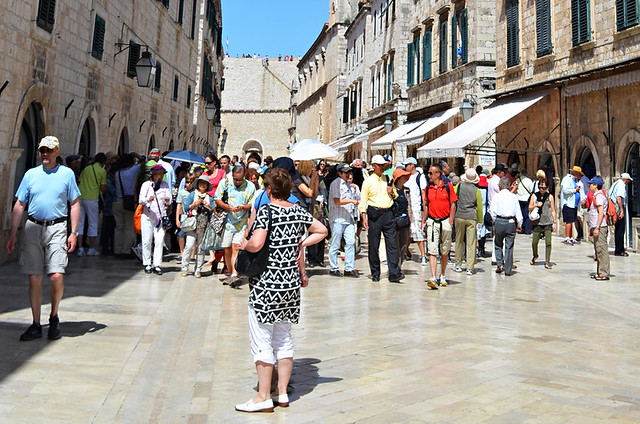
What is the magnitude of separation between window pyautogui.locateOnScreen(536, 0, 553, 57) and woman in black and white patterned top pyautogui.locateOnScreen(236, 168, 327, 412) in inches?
609

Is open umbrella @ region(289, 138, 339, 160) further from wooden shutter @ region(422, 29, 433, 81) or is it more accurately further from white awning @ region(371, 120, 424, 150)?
wooden shutter @ region(422, 29, 433, 81)

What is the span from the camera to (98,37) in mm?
13906

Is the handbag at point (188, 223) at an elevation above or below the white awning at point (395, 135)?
below

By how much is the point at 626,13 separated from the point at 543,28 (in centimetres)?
375

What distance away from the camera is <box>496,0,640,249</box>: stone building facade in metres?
14.6

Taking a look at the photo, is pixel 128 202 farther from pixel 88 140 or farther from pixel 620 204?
pixel 620 204

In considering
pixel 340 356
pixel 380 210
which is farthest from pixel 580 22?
pixel 340 356

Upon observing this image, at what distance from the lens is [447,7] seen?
77.3 feet

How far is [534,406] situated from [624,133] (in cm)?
1255

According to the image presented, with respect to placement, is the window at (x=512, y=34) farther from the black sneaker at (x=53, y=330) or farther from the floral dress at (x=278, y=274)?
the black sneaker at (x=53, y=330)

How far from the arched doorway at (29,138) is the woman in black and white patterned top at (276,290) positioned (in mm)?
7984

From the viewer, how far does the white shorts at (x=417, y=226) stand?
10461 mm

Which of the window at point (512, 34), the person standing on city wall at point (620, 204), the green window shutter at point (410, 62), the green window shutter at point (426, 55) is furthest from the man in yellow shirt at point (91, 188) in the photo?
the green window shutter at point (410, 62)

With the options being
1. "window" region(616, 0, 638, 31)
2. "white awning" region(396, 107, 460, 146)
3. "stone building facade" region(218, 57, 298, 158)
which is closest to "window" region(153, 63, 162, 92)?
"white awning" region(396, 107, 460, 146)
